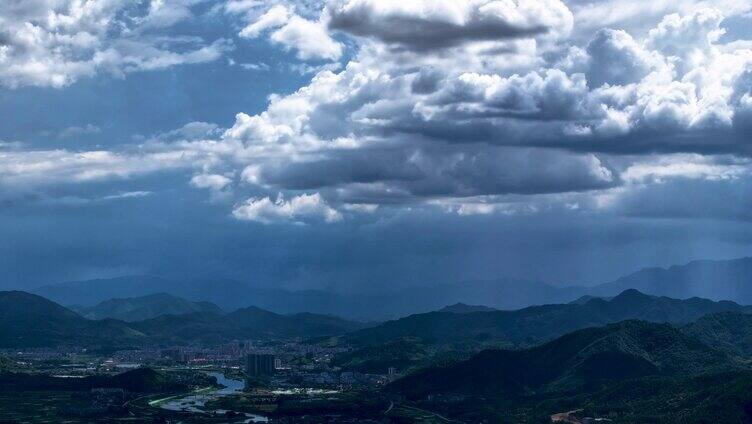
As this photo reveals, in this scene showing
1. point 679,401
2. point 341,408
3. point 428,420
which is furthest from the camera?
point 341,408

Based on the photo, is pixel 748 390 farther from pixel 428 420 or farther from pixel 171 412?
pixel 171 412

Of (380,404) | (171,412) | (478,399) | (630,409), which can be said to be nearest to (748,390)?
(630,409)

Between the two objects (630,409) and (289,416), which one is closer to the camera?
(630,409)

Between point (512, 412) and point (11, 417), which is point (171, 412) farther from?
point (512, 412)

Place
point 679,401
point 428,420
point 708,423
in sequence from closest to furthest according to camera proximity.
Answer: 1. point 708,423
2. point 679,401
3. point 428,420

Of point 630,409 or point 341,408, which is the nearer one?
point 630,409

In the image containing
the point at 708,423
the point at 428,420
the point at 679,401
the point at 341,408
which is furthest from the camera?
the point at 341,408

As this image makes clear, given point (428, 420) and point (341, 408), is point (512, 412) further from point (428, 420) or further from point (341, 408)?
point (341, 408)

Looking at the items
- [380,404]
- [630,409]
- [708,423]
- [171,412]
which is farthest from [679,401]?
[171,412]
